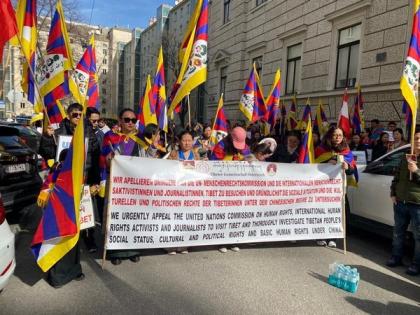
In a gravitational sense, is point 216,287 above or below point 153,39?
below

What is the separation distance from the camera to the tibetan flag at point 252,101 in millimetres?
9281

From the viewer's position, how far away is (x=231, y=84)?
2072 centimetres

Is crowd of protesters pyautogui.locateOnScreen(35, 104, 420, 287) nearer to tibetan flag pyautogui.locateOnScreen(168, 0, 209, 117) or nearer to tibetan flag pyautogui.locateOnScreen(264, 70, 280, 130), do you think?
tibetan flag pyautogui.locateOnScreen(168, 0, 209, 117)

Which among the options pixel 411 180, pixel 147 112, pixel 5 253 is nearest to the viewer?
pixel 5 253

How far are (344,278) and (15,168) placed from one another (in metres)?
4.43

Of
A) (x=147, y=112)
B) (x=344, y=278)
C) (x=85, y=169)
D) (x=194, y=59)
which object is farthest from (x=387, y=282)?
(x=147, y=112)

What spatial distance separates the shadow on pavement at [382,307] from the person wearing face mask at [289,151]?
101 inches

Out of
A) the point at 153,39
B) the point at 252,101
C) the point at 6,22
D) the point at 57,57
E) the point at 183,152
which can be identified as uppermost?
the point at 153,39

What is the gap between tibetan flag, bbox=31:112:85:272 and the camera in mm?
3449

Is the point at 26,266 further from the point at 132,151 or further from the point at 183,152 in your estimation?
the point at 183,152

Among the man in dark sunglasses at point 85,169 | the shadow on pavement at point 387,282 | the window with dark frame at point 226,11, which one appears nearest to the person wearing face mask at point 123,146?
the man in dark sunglasses at point 85,169

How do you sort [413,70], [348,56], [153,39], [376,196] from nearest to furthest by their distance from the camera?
[413,70], [376,196], [348,56], [153,39]

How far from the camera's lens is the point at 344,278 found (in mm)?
3789

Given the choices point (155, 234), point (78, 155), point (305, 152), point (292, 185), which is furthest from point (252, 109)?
point (78, 155)
